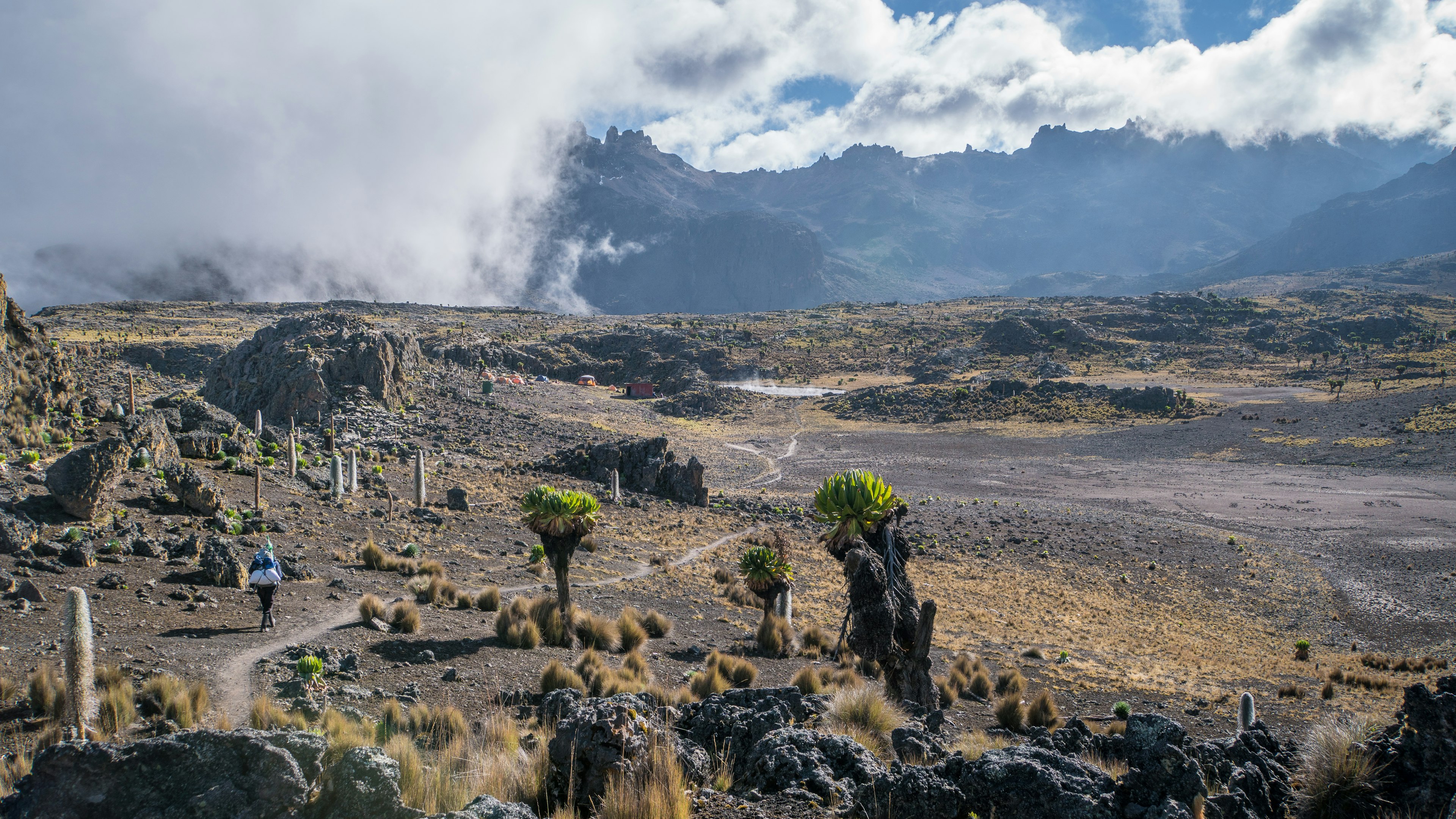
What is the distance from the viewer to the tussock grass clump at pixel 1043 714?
11906 mm

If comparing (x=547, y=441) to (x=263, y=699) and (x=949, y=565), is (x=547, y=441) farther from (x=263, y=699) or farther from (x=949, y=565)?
(x=263, y=699)

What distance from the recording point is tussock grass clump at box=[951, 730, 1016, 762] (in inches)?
257

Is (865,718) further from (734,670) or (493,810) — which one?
(493,810)

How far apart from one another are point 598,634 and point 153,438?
12.4 meters

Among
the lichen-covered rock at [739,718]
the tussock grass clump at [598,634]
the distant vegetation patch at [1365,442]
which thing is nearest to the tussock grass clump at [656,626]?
the tussock grass clump at [598,634]

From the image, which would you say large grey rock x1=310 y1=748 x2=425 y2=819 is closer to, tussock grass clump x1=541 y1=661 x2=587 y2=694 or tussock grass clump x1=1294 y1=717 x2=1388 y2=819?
tussock grass clump x1=541 y1=661 x2=587 y2=694

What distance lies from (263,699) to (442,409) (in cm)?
3685

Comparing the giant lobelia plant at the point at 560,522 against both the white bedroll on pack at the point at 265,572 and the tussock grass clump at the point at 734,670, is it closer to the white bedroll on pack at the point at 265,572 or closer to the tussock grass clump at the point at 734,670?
the tussock grass clump at the point at 734,670

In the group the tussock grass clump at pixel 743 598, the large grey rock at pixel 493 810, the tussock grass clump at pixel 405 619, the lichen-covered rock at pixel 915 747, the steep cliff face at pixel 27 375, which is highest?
the steep cliff face at pixel 27 375

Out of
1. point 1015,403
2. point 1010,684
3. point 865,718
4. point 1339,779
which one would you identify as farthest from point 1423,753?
point 1015,403

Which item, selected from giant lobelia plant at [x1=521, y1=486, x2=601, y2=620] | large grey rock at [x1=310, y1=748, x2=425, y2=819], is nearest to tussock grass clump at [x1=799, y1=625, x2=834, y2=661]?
giant lobelia plant at [x1=521, y1=486, x2=601, y2=620]

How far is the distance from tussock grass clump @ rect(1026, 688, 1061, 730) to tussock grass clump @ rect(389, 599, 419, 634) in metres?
10.7

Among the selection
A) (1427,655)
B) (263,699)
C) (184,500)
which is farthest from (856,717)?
(1427,655)

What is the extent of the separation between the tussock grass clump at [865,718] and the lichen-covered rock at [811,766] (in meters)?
1.43
